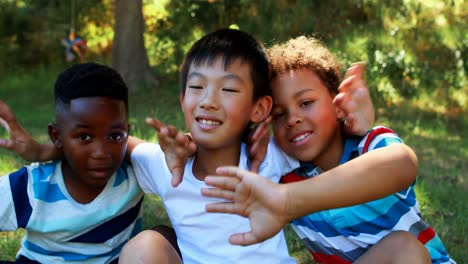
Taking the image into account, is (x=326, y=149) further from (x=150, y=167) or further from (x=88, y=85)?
(x=88, y=85)

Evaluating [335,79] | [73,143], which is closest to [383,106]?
[335,79]

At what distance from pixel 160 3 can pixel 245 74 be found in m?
6.92

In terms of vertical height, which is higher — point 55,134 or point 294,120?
point 294,120

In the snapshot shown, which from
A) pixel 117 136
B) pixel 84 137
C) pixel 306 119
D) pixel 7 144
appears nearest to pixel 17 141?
pixel 7 144

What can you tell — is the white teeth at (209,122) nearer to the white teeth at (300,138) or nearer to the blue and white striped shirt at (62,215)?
the white teeth at (300,138)

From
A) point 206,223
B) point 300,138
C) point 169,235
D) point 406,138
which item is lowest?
point 406,138

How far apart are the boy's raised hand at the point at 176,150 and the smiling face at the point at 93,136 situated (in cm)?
29

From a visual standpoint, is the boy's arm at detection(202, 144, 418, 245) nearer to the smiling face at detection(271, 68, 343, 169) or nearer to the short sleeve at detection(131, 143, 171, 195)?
the smiling face at detection(271, 68, 343, 169)

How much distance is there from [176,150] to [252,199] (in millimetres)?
479

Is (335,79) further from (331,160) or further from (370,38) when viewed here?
(370,38)

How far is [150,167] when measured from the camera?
2289 mm

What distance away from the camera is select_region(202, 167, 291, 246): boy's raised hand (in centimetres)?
171

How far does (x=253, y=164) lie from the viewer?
2.21 m

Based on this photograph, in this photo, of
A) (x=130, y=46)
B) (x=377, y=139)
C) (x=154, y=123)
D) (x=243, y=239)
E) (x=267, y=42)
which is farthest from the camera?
(x=130, y=46)
